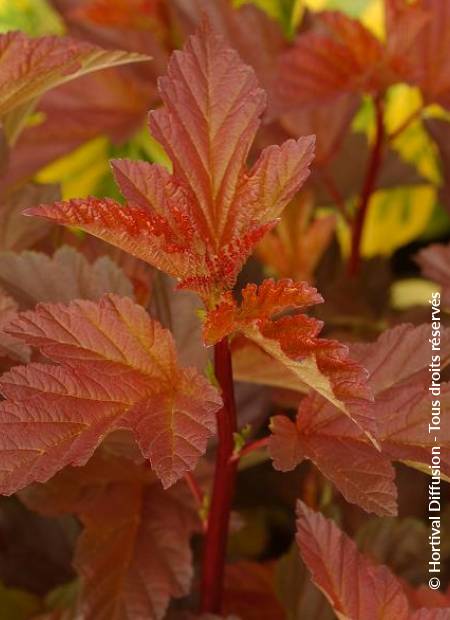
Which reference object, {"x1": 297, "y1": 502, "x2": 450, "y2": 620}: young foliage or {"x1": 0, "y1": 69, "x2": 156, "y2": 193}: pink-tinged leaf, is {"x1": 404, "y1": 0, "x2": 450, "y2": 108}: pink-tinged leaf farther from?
{"x1": 297, "y1": 502, "x2": 450, "y2": 620}: young foliage

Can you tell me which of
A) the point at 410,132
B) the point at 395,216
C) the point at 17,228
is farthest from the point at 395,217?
the point at 17,228

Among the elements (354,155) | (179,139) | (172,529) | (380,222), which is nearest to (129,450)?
(172,529)

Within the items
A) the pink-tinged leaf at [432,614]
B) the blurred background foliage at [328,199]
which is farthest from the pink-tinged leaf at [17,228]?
the pink-tinged leaf at [432,614]

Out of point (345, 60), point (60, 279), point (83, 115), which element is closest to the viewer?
point (60, 279)

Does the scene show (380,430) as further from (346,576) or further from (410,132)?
(410,132)

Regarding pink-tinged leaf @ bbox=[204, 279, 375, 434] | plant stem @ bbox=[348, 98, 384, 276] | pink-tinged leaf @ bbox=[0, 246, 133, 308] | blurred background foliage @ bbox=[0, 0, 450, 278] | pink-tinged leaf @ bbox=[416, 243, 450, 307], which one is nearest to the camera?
pink-tinged leaf @ bbox=[204, 279, 375, 434]

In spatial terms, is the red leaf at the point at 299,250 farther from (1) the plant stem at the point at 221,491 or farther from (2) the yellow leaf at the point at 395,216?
(2) the yellow leaf at the point at 395,216

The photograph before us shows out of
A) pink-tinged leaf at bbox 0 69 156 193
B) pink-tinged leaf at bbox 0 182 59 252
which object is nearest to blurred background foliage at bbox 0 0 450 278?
pink-tinged leaf at bbox 0 69 156 193
